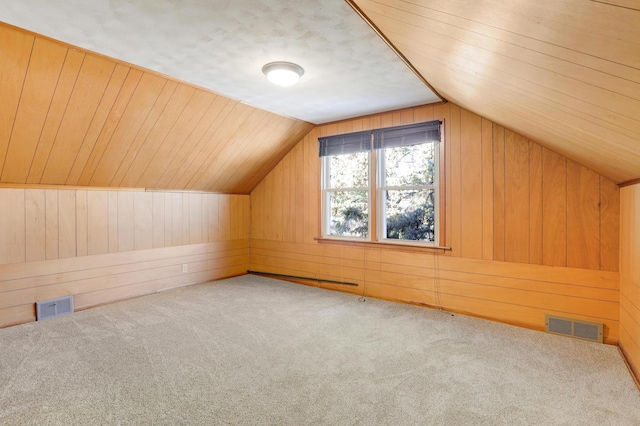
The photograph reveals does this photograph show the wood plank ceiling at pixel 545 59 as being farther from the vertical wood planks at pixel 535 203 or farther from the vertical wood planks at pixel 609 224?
the vertical wood planks at pixel 535 203

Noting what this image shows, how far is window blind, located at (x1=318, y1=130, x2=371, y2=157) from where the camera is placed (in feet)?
14.1

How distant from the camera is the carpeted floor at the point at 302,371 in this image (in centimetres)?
190

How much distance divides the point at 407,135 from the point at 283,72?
5.89 feet

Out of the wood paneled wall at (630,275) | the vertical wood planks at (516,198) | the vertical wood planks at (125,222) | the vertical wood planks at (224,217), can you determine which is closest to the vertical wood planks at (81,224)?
the vertical wood planks at (125,222)

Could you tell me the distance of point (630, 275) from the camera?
2.55 metres

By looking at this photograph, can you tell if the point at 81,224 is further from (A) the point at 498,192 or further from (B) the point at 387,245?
(A) the point at 498,192

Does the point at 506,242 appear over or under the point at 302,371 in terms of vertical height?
over

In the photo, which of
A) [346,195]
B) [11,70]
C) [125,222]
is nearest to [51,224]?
[125,222]

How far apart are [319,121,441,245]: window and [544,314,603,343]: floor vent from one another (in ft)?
4.13

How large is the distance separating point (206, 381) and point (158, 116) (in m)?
2.44

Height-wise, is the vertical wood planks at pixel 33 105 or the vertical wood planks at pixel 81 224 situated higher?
the vertical wood planks at pixel 33 105

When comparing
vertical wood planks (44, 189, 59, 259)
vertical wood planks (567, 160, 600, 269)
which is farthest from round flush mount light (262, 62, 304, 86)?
vertical wood planks (44, 189, 59, 259)

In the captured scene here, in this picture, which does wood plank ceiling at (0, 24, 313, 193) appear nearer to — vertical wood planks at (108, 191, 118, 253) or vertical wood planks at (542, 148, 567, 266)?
vertical wood planks at (108, 191, 118, 253)

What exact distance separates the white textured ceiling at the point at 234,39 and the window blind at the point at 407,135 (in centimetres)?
49
